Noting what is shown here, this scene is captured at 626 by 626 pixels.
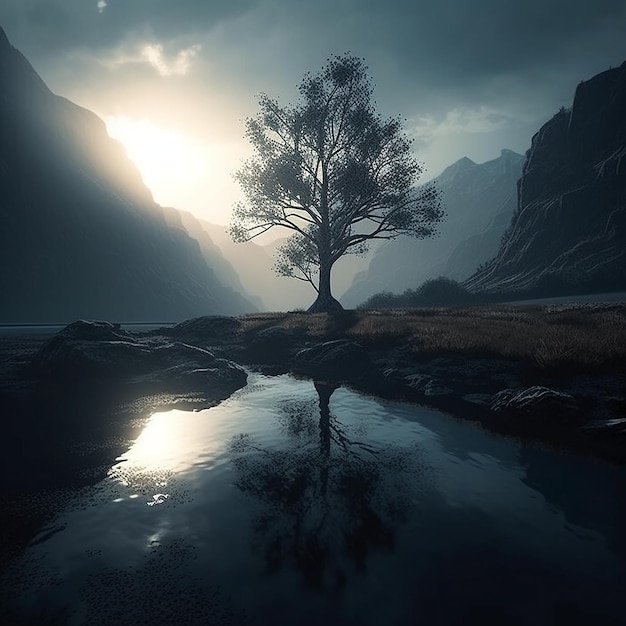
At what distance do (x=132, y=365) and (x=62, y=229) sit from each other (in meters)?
149

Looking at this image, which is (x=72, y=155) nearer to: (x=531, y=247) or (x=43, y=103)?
(x=43, y=103)

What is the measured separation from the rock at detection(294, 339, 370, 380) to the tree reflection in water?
697 cm

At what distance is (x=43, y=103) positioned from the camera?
546 ft

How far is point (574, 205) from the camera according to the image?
72.9 m

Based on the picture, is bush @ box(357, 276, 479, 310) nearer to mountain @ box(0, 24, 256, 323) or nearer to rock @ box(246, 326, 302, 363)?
rock @ box(246, 326, 302, 363)

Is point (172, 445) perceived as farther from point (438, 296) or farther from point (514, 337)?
point (438, 296)

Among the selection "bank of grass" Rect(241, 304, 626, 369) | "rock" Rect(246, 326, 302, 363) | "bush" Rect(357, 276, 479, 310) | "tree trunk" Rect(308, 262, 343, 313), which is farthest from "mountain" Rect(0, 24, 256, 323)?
"bank of grass" Rect(241, 304, 626, 369)

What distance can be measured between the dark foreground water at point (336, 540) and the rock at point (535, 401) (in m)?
2.12

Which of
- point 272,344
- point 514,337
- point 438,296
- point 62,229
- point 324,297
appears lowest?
point 272,344

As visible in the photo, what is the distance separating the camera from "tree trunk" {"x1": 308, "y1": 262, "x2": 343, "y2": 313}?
33.1 meters

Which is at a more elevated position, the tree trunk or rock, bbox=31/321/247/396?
the tree trunk

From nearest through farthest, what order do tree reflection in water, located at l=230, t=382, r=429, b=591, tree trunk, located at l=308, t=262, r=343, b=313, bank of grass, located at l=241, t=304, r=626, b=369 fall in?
tree reflection in water, located at l=230, t=382, r=429, b=591 → bank of grass, located at l=241, t=304, r=626, b=369 → tree trunk, located at l=308, t=262, r=343, b=313

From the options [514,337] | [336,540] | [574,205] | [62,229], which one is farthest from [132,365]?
[62,229]

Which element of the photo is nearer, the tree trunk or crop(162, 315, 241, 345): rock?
crop(162, 315, 241, 345): rock
